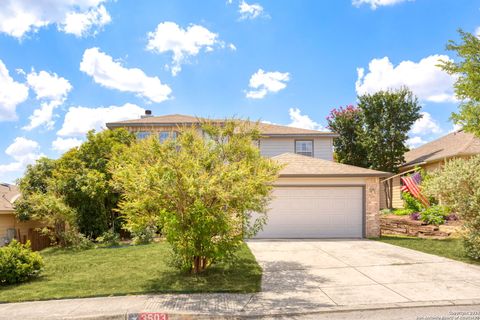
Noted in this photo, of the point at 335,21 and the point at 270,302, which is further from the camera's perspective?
the point at 335,21

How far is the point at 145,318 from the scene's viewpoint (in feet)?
20.0

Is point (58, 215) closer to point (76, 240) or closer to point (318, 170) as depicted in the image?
point (76, 240)

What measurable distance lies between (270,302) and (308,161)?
11.2m

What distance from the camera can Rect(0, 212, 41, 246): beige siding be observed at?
713 inches

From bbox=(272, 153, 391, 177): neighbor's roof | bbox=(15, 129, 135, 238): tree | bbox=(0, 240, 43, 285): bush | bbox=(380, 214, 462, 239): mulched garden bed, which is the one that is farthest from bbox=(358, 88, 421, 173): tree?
bbox=(0, 240, 43, 285): bush

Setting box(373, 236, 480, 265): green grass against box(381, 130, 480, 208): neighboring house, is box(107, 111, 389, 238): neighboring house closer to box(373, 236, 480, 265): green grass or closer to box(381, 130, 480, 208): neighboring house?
box(373, 236, 480, 265): green grass

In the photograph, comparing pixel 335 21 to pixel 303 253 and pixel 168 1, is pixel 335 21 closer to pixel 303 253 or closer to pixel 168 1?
pixel 168 1

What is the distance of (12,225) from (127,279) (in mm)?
13931

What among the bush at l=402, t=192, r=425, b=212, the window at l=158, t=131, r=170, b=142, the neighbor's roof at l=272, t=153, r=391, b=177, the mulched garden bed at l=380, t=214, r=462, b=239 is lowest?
the mulched garden bed at l=380, t=214, r=462, b=239

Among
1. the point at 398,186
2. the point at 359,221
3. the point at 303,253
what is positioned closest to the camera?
the point at 303,253

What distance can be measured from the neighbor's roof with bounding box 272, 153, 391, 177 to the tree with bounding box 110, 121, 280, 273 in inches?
267

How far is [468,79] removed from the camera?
49.2 feet

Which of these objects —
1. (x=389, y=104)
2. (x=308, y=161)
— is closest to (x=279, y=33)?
(x=308, y=161)

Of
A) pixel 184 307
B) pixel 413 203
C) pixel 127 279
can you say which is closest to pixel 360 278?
pixel 184 307
